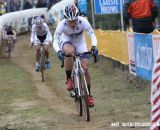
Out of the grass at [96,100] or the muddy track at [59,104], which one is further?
the grass at [96,100]

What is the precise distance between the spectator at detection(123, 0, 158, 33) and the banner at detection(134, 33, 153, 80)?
0.31 m

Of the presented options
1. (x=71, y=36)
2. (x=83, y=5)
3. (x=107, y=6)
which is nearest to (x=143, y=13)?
(x=71, y=36)

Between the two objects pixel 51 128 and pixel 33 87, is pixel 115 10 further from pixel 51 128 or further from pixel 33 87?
pixel 51 128

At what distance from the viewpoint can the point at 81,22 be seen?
10.5m

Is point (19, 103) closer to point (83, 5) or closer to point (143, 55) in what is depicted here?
point (143, 55)

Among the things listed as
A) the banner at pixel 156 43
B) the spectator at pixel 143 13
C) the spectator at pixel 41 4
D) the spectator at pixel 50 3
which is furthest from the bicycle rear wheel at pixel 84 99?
the spectator at pixel 41 4

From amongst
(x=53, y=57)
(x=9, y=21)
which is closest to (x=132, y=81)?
(x=53, y=57)

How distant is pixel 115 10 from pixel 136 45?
15.2 feet

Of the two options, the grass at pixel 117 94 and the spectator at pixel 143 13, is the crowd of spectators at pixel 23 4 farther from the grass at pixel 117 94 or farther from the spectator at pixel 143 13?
the spectator at pixel 143 13

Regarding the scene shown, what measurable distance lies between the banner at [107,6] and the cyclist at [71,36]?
25.2ft

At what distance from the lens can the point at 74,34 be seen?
10.6 m

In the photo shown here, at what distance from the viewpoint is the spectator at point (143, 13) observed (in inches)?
546

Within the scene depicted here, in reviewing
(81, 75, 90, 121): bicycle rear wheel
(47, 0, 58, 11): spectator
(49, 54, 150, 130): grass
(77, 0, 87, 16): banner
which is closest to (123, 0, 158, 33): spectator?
(49, 54, 150, 130): grass

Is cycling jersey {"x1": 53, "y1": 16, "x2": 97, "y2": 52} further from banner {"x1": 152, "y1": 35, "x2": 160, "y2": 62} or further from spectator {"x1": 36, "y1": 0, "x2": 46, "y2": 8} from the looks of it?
spectator {"x1": 36, "y1": 0, "x2": 46, "y2": 8}
